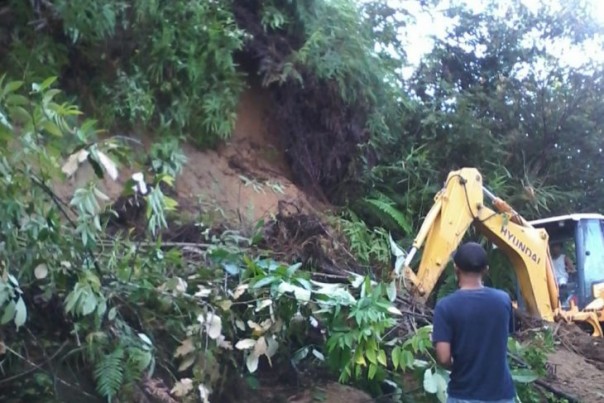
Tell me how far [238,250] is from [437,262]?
2916mm

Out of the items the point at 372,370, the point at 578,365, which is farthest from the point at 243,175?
the point at 372,370

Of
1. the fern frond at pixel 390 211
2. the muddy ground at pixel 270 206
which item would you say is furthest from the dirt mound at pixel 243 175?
the fern frond at pixel 390 211

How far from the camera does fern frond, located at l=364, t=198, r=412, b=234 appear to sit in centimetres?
1175

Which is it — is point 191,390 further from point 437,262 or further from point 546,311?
point 546,311

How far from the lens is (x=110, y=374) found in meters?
4.95

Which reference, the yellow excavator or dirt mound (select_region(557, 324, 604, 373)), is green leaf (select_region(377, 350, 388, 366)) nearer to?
the yellow excavator

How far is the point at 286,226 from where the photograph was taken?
285 inches

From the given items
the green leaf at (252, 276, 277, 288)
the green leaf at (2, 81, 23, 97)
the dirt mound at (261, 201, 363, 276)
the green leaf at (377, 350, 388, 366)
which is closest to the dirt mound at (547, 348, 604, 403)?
the dirt mound at (261, 201, 363, 276)

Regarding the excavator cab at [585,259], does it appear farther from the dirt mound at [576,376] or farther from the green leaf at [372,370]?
the green leaf at [372,370]

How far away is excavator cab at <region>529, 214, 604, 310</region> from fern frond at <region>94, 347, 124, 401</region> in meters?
6.63

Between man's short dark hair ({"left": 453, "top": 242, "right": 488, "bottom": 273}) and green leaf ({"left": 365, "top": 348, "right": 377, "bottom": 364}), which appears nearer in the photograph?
man's short dark hair ({"left": 453, "top": 242, "right": 488, "bottom": 273})

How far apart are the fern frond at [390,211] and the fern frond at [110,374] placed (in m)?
6.99

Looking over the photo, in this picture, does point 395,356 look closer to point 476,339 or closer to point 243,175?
point 476,339

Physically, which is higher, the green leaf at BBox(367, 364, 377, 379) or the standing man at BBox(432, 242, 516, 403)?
the standing man at BBox(432, 242, 516, 403)
